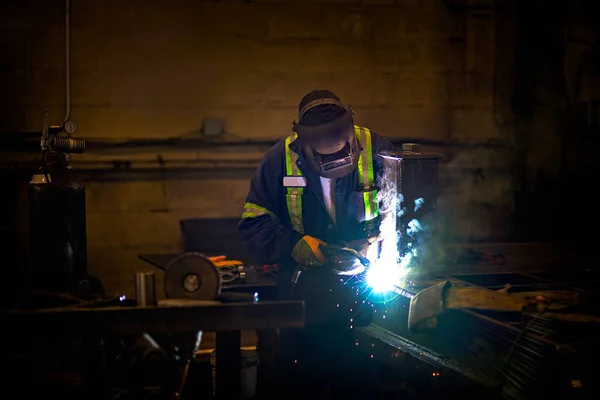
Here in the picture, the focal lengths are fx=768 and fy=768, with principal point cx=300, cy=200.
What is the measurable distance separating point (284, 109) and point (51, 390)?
9.71 feet

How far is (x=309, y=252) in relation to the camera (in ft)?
12.2

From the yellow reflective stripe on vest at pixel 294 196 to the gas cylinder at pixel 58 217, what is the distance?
120cm

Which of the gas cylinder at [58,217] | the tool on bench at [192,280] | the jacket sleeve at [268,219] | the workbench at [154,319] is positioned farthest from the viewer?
the gas cylinder at [58,217]

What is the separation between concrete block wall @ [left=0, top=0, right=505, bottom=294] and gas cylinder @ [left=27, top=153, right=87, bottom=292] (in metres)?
1.24

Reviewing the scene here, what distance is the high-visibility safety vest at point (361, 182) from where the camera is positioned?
3896 millimetres

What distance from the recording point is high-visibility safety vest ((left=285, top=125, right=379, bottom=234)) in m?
3.90

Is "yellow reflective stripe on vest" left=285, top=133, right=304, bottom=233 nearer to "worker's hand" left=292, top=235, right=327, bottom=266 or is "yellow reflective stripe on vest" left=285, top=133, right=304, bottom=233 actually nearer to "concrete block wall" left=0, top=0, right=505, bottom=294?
"worker's hand" left=292, top=235, right=327, bottom=266

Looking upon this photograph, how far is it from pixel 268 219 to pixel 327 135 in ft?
1.84

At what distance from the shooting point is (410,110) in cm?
594

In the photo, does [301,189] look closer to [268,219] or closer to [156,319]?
[268,219]

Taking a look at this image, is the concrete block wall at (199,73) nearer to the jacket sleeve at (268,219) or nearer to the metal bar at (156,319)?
the jacket sleeve at (268,219)

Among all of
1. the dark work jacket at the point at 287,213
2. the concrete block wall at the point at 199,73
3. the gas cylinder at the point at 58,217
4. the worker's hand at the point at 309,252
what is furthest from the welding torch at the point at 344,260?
the concrete block wall at the point at 199,73

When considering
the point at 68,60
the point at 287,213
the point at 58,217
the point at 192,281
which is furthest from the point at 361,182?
the point at 68,60

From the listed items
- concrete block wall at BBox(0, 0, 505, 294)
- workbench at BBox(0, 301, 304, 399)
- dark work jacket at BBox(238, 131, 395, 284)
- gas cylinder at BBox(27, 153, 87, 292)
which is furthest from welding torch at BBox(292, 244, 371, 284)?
concrete block wall at BBox(0, 0, 505, 294)
